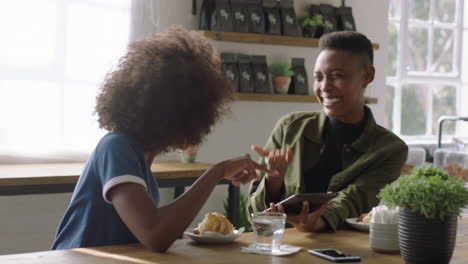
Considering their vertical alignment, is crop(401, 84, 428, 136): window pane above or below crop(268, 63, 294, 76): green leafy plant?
below

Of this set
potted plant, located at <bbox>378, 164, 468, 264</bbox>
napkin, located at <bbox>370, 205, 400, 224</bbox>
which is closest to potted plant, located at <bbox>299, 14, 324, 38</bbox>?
napkin, located at <bbox>370, 205, 400, 224</bbox>

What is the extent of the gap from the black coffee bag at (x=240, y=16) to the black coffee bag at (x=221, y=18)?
0.04 m

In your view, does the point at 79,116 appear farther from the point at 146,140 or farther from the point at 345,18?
the point at 146,140

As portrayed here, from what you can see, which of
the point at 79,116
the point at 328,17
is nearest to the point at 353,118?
the point at 79,116

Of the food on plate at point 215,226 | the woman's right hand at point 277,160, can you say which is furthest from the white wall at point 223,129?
the food on plate at point 215,226

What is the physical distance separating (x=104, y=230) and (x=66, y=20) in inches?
91.8

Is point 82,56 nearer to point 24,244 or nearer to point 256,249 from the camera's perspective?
point 24,244

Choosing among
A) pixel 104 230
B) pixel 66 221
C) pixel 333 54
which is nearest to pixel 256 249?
pixel 104 230

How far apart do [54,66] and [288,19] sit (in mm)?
1614

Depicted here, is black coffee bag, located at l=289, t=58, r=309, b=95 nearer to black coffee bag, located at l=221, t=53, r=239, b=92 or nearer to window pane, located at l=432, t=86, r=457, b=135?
black coffee bag, located at l=221, t=53, r=239, b=92

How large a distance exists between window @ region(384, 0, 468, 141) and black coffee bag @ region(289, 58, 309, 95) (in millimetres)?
1164

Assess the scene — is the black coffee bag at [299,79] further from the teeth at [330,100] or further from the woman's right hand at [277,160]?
the woman's right hand at [277,160]

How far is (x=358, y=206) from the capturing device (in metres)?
2.27

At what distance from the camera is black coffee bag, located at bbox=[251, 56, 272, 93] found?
14.5 feet
